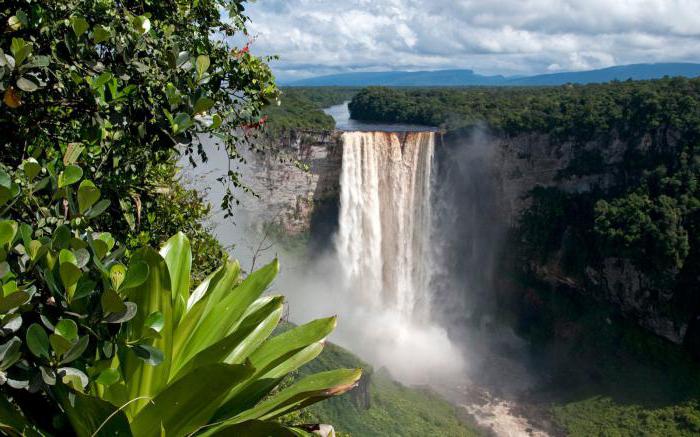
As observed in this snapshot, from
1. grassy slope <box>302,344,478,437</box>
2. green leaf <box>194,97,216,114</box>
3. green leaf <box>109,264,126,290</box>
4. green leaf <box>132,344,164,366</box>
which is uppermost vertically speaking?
green leaf <box>194,97,216,114</box>

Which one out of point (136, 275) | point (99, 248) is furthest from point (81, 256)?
point (136, 275)

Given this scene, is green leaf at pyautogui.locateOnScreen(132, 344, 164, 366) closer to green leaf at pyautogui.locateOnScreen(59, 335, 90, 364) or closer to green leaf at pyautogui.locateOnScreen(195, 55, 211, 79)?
green leaf at pyautogui.locateOnScreen(59, 335, 90, 364)

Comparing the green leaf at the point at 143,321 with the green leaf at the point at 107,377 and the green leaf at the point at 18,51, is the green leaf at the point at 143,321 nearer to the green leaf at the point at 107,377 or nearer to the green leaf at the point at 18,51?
the green leaf at the point at 107,377

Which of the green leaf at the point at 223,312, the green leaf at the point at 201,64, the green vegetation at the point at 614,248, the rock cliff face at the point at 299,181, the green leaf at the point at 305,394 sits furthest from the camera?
the rock cliff face at the point at 299,181

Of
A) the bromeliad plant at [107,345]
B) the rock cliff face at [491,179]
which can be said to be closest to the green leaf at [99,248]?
the bromeliad plant at [107,345]

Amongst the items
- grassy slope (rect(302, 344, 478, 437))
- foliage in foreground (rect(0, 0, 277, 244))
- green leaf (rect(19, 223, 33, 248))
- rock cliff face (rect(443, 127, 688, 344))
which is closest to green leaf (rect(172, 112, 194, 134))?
foliage in foreground (rect(0, 0, 277, 244))

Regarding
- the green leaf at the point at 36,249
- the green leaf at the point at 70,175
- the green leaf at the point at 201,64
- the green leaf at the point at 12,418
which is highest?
the green leaf at the point at 201,64
